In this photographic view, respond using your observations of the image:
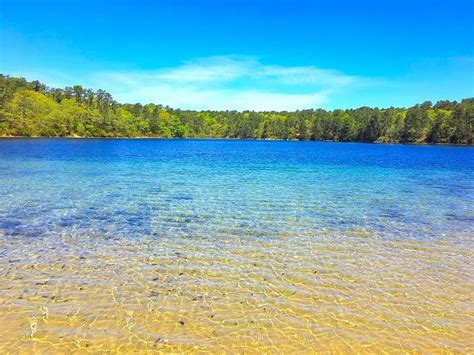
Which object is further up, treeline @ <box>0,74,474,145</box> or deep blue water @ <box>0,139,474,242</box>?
treeline @ <box>0,74,474,145</box>

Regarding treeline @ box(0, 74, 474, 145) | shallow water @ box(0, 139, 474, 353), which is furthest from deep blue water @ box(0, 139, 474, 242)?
treeline @ box(0, 74, 474, 145)

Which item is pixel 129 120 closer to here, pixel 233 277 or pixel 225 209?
pixel 225 209

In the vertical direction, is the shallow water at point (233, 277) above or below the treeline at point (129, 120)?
below

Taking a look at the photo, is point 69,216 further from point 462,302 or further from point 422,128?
point 422,128

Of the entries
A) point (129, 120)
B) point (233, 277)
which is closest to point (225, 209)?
point (233, 277)

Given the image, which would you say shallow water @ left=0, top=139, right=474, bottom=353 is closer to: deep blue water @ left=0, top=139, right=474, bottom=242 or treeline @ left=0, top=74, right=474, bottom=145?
deep blue water @ left=0, top=139, right=474, bottom=242

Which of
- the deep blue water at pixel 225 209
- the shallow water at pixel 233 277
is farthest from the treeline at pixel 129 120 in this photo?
the shallow water at pixel 233 277

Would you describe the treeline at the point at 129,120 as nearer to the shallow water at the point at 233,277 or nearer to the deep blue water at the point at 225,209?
the deep blue water at the point at 225,209

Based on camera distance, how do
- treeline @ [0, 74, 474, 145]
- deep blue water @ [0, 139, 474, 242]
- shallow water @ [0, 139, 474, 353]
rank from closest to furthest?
shallow water @ [0, 139, 474, 353]
deep blue water @ [0, 139, 474, 242]
treeline @ [0, 74, 474, 145]

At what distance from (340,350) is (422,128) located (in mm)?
169563

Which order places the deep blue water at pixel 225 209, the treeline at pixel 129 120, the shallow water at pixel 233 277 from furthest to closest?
the treeline at pixel 129 120, the deep blue water at pixel 225 209, the shallow water at pixel 233 277

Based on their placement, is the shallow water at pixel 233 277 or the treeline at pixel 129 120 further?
the treeline at pixel 129 120

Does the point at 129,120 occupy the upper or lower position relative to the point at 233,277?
upper

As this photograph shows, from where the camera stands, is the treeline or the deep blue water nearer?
the deep blue water
